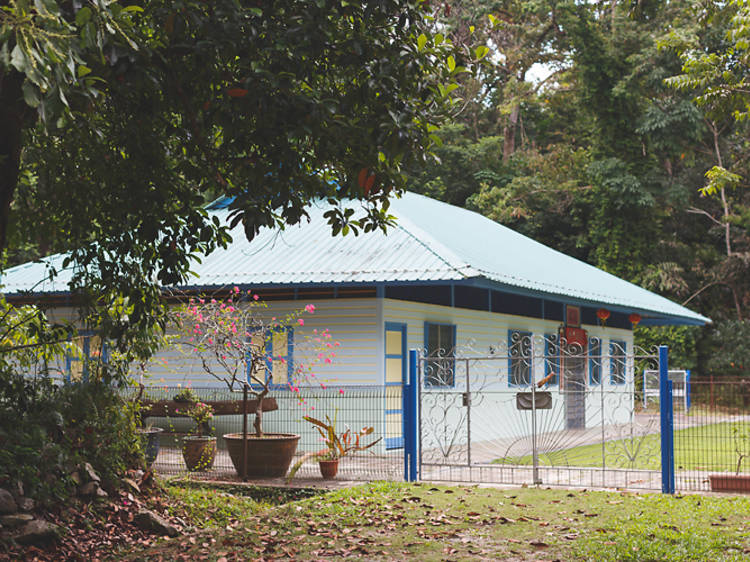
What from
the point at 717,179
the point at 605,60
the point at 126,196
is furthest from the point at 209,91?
the point at 605,60

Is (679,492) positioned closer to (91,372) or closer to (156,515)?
(156,515)

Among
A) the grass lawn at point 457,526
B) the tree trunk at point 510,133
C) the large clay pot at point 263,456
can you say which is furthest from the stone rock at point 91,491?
the tree trunk at point 510,133

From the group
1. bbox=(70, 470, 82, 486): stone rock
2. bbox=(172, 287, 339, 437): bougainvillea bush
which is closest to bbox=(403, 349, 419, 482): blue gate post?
bbox=(172, 287, 339, 437): bougainvillea bush

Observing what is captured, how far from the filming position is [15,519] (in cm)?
782

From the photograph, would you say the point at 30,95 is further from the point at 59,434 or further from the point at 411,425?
the point at 411,425

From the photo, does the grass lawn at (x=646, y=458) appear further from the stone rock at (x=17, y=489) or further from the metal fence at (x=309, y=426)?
the stone rock at (x=17, y=489)

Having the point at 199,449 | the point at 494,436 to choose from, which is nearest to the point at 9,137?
the point at 199,449

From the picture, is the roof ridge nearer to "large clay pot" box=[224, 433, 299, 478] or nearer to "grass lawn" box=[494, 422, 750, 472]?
"grass lawn" box=[494, 422, 750, 472]

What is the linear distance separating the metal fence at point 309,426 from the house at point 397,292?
0.83 feet

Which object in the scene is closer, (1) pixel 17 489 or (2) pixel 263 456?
(1) pixel 17 489

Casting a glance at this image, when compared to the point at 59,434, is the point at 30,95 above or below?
above

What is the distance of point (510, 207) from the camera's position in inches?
1435

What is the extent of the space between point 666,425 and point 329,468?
4.73m

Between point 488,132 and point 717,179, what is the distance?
33.0 metres
